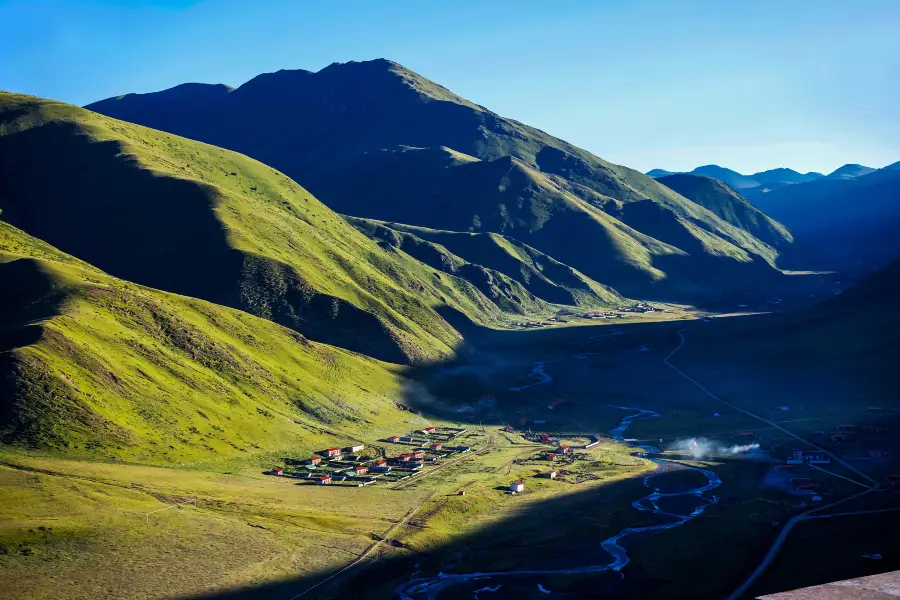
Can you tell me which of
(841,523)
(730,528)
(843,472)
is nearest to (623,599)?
(730,528)

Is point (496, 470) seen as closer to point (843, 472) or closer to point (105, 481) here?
point (843, 472)

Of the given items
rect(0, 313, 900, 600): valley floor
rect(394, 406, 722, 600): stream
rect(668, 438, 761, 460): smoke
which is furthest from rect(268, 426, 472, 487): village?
rect(668, 438, 761, 460): smoke

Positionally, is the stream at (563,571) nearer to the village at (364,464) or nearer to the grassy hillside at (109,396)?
the village at (364,464)

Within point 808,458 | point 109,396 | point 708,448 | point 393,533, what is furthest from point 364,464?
point 808,458

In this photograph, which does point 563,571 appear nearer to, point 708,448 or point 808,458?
point 808,458

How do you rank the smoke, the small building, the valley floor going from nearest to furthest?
the valley floor, the small building, the smoke

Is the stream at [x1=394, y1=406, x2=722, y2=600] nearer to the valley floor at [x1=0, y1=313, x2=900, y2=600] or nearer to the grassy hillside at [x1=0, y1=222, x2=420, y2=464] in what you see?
the valley floor at [x1=0, y1=313, x2=900, y2=600]

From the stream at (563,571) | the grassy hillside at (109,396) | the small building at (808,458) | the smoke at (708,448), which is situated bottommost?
the smoke at (708,448)

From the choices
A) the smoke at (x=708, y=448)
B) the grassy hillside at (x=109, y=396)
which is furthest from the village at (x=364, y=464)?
the smoke at (x=708, y=448)
